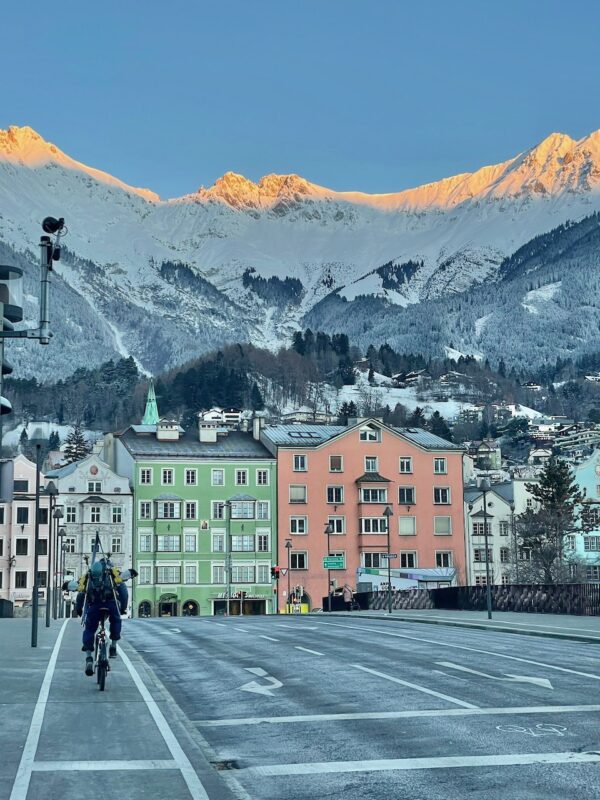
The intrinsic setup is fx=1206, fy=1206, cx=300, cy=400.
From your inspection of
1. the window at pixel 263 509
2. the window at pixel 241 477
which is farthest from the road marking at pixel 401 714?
the window at pixel 241 477

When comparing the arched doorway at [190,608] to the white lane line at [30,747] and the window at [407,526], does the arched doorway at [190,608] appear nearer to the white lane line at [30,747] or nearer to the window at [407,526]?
the window at [407,526]

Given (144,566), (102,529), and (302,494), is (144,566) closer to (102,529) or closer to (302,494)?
(102,529)

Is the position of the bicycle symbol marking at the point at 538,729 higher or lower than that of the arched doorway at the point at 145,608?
lower

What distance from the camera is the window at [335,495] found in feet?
381

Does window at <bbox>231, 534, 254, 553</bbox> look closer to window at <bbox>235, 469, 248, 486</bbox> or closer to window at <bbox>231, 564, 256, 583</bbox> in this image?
window at <bbox>231, 564, 256, 583</bbox>

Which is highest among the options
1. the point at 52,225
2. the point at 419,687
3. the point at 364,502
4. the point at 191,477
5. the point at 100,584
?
the point at 191,477

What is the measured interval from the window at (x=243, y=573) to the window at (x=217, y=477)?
26.2ft

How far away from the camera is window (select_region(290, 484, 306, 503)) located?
115750mm

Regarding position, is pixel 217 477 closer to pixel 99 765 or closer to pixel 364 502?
pixel 364 502

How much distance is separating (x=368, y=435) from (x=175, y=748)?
4107 inches

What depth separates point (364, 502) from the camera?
381ft

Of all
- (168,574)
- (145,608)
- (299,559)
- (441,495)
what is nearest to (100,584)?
(145,608)

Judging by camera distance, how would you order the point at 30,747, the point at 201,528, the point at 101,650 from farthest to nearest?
the point at 201,528
the point at 101,650
the point at 30,747

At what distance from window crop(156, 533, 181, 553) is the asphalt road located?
8013cm
